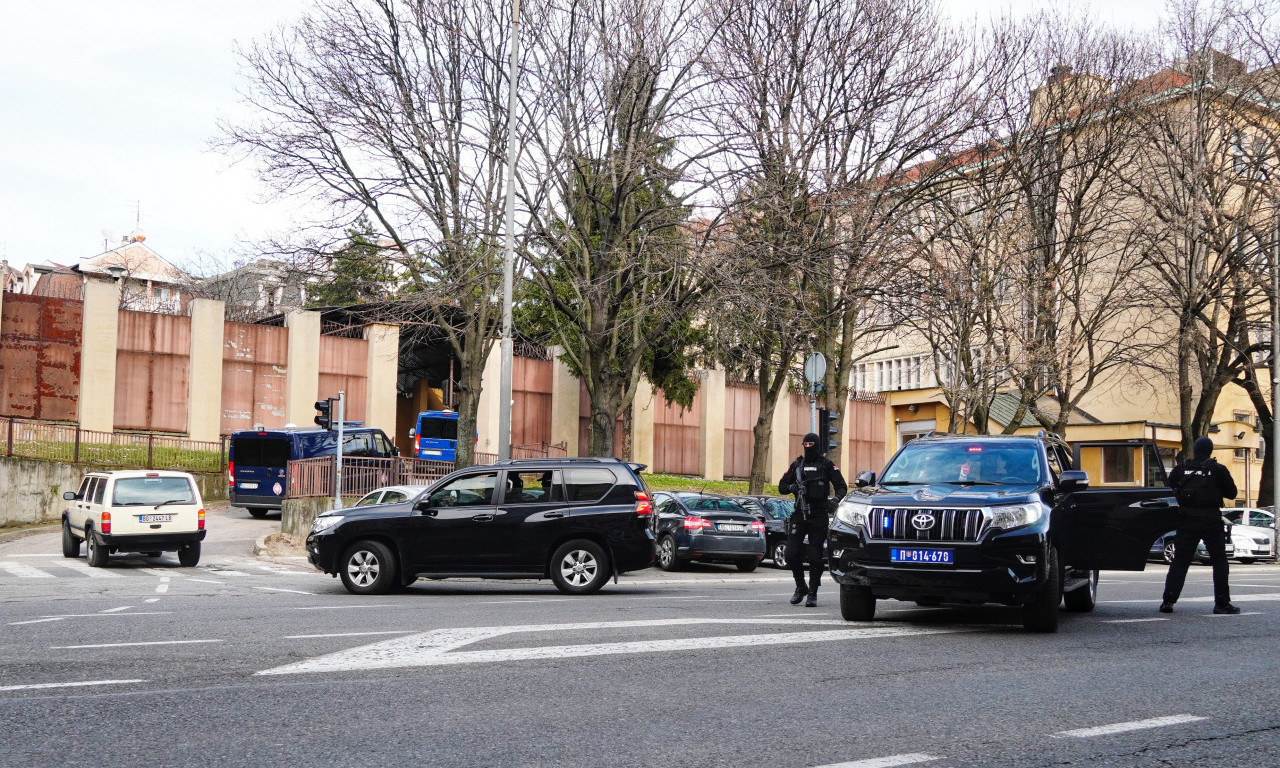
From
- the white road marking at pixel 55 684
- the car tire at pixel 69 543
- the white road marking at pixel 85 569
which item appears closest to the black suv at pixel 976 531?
the white road marking at pixel 55 684

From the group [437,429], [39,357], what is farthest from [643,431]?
[39,357]

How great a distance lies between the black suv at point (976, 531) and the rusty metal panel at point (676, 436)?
37.2 m

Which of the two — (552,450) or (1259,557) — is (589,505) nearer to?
(1259,557)

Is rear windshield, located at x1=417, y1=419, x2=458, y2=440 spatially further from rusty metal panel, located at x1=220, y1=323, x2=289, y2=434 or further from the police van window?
the police van window

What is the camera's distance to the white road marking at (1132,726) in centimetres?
605

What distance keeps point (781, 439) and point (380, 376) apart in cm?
1835

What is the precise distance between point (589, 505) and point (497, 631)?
5776 millimetres

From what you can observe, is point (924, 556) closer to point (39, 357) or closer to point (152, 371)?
point (39, 357)

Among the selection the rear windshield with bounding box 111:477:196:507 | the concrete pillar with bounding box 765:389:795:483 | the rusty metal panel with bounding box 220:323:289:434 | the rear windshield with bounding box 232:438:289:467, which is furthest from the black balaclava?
the concrete pillar with bounding box 765:389:795:483

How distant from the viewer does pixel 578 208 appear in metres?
26.0

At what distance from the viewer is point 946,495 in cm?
1038

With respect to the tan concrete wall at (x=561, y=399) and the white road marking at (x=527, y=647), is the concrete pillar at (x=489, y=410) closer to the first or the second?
the tan concrete wall at (x=561, y=399)

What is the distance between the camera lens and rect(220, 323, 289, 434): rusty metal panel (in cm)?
4250

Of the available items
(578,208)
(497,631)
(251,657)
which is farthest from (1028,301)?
(251,657)
